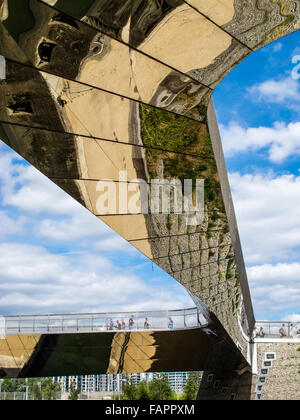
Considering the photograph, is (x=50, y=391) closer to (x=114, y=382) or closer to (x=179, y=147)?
(x=114, y=382)

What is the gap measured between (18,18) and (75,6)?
779 millimetres

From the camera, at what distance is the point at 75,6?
5.62m

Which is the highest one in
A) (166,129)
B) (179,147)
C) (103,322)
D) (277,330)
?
(166,129)

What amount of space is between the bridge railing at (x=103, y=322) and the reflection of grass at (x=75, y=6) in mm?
17386

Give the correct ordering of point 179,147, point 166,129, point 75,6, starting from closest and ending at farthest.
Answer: point 75,6
point 166,129
point 179,147

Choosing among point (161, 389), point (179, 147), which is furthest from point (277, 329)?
point (161, 389)

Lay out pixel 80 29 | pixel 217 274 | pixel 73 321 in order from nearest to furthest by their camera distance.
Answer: pixel 80 29
pixel 217 274
pixel 73 321

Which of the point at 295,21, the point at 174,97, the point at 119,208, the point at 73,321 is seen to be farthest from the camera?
the point at 73,321

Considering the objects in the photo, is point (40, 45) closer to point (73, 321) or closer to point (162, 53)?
point (162, 53)

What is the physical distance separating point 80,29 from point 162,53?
4.55ft

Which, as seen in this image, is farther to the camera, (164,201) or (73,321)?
(73,321)

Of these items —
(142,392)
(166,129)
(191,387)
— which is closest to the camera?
(166,129)
